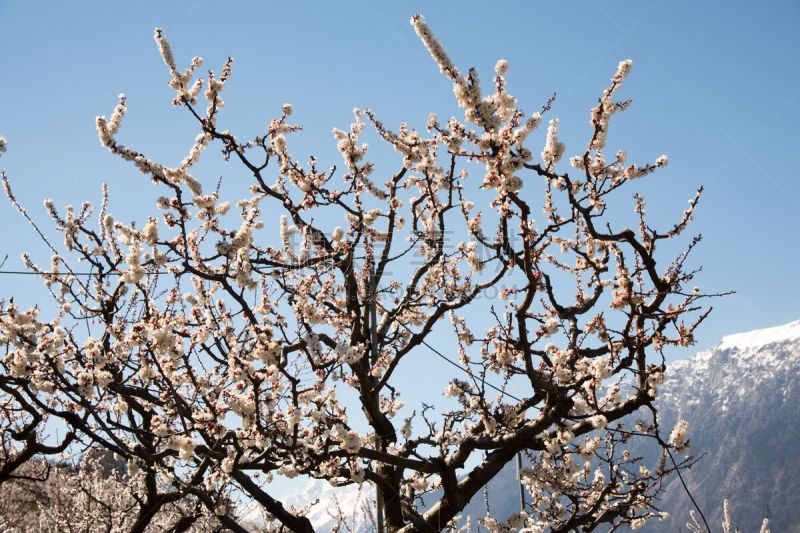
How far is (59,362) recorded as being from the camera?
677 centimetres

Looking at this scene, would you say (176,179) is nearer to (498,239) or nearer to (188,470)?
(498,239)

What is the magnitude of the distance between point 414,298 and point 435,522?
3.46 m

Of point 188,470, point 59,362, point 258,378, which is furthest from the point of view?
point 188,470

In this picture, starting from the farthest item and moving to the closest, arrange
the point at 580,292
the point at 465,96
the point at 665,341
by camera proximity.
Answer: the point at 580,292, the point at 665,341, the point at 465,96

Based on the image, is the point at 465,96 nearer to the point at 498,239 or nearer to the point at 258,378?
the point at 498,239

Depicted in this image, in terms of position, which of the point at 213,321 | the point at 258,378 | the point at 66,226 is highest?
the point at 66,226

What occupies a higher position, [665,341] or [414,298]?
[414,298]

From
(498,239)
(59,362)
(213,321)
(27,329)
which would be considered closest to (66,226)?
(27,329)

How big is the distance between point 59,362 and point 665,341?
716cm

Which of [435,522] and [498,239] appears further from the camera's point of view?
[435,522]

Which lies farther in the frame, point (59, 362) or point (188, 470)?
point (188, 470)

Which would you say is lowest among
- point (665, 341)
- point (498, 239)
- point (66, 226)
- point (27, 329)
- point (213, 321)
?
point (665, 341)

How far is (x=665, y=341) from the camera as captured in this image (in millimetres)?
6188

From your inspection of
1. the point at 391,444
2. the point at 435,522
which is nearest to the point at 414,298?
the point at 391,444
